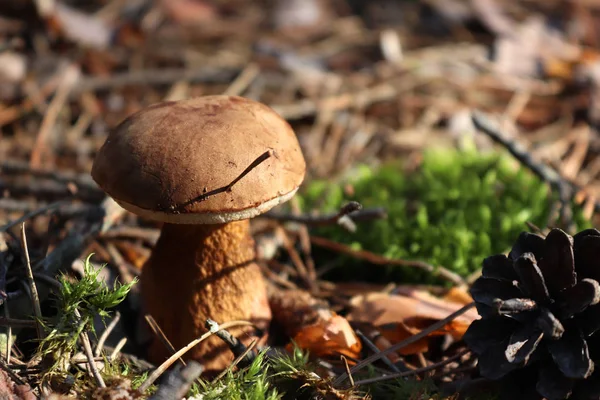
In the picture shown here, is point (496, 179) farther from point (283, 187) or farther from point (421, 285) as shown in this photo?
point (283, 187)

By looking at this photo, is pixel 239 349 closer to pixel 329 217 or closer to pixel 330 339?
pixel 330 339

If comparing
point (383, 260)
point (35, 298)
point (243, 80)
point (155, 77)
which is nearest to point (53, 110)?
point (155, 77)

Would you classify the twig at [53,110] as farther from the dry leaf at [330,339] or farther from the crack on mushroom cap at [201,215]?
the dry leaf at [330,339]

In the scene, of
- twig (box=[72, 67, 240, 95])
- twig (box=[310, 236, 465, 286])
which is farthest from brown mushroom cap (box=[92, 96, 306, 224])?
twig (box=[72, 67, 240, 95])

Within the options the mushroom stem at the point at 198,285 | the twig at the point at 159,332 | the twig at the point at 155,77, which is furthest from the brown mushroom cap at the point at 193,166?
the twig at the point at 155,77

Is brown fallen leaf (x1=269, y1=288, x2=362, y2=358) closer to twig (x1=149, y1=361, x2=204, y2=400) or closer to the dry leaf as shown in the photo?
the dry leaf

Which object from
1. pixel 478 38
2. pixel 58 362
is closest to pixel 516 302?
pixel 58 362
